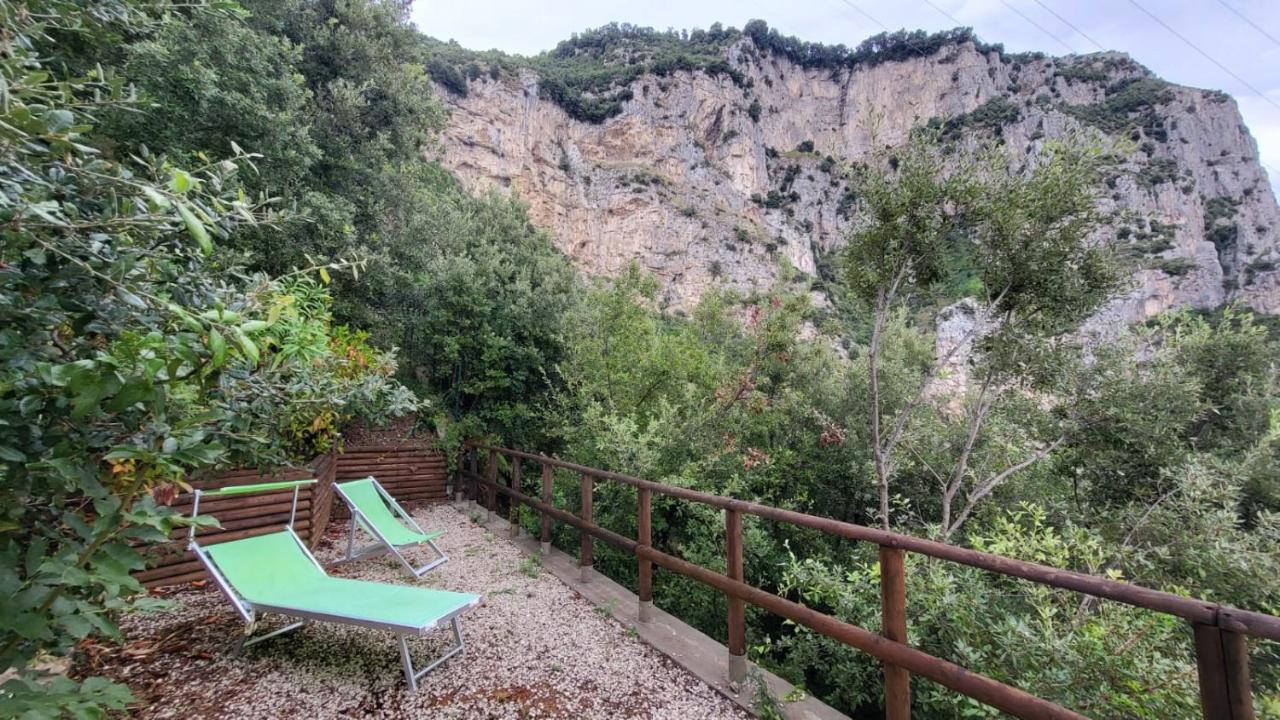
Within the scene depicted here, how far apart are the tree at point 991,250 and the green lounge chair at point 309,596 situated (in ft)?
11.8

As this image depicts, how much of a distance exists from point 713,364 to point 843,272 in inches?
76.2

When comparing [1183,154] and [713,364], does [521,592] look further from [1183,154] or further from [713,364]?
[1183,154]

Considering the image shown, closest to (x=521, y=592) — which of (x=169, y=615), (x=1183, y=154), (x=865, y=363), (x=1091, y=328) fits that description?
(x=169, y=615)

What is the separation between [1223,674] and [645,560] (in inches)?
92.8

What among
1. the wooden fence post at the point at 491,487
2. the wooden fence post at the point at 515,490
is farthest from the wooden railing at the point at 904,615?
the wooden fence post at the point at 491,487

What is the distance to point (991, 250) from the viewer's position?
440cm

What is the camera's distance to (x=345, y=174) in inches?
281

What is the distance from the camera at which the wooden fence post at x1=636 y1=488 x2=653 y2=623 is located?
306 cm

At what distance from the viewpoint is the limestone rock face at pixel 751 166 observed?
108 ft

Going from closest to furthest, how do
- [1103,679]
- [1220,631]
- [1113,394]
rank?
1. [1220,631]
2. [1103,679]
3. [1113,394]

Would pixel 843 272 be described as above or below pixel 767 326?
above

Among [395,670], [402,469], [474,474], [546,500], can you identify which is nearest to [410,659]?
[395,670]

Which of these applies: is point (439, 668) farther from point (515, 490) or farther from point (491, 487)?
point (491, 487)

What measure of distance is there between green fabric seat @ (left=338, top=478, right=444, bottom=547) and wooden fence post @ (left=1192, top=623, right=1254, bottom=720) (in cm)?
399
